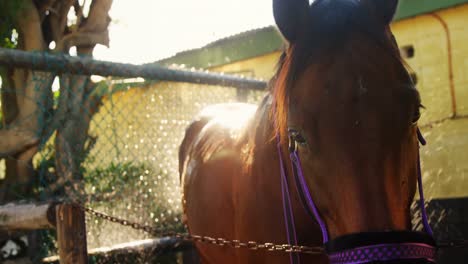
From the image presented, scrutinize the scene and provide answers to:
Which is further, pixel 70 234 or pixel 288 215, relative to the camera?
pixel 70 234

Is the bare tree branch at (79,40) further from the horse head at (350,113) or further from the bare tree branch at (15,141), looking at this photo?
the horse head at (350,113)

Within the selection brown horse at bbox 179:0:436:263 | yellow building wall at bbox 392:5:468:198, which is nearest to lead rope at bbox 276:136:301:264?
brown horse at bbox 179:0:436:263

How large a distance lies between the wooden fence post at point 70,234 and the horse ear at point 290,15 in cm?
136

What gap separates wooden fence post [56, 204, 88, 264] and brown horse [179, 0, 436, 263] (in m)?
0.85

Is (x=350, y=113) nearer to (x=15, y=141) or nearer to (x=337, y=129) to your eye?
(x=337, y=129)

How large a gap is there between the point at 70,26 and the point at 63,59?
195 cm

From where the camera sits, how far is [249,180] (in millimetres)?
2188

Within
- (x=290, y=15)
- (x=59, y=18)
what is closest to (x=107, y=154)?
(x=59, y=18)

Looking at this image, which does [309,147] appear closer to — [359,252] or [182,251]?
[359,252]

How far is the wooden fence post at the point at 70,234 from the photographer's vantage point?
2.38m

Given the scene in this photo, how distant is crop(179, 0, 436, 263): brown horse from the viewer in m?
1.39

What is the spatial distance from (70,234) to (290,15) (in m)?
1.49

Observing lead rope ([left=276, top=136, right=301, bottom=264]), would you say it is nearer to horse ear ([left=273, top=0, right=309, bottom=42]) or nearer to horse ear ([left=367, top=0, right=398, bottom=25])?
horse ear ([left=273, top=0, right=309, bottom=42])

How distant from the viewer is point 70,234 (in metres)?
2.38
